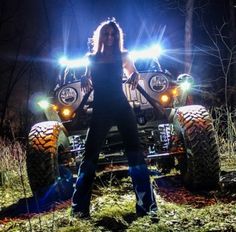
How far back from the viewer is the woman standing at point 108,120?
4211 mm

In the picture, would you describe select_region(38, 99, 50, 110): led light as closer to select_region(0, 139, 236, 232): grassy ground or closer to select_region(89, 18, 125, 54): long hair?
select_region(0, 139, 236, 232): grassy ground

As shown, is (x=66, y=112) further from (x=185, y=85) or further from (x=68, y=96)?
(x=185, y=85)

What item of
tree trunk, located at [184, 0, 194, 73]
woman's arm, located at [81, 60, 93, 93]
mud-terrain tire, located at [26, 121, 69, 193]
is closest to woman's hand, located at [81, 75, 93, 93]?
woman's arm, located at [81, 60, 93, 93]

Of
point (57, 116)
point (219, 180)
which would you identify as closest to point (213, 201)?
point (219, 180)

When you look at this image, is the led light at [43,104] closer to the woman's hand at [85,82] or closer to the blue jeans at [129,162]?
the woman's hand at [85,82]

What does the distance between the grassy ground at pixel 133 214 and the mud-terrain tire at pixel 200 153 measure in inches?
7.2

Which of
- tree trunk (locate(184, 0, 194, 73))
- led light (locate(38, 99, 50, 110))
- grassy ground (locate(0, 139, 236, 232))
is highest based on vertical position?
tree trunk (locate(184, 0, 194, 73))

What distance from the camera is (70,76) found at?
789 cm

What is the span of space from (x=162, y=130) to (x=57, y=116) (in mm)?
1664

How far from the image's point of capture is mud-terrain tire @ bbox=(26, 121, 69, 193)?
212 inches

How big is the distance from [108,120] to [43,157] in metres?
1.50

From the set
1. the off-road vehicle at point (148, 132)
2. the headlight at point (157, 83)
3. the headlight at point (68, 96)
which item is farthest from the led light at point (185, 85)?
the headlight at point (68, 96)

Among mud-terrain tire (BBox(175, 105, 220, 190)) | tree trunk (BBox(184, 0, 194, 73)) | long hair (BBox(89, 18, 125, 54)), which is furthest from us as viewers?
tree trunk (BBox(184, 0, 194, 73))

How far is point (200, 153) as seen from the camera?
511 cm
